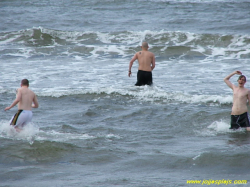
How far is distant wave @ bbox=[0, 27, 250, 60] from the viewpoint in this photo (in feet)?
61.0

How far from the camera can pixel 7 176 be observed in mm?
5477

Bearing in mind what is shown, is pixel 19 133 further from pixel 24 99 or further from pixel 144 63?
pixel 144 63

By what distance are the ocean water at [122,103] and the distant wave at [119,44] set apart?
0.18ft

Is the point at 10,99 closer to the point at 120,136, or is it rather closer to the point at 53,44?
the point at 120,136

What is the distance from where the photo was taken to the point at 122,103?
33.6 feet

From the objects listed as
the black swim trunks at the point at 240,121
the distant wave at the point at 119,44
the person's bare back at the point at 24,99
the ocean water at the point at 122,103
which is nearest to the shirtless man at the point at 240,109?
the black swim trunks at the point at 240,121

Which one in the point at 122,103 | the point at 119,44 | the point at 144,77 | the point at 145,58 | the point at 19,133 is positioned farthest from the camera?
the point at 119,44

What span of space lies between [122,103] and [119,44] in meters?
11.0

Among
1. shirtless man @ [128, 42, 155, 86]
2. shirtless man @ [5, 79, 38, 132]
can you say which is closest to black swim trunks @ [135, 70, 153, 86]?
shirtless man @ [128, 42, 155, 86]

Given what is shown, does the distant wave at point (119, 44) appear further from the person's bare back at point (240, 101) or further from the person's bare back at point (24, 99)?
the person's bare back at point (24, 99)

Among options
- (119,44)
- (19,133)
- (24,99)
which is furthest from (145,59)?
(119,44)

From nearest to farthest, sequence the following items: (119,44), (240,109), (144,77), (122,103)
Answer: (240,109) < (122,103) < (144,77) < (119,44)

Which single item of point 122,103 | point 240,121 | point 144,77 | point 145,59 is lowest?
point 122,103

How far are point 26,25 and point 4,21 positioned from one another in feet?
6.37
